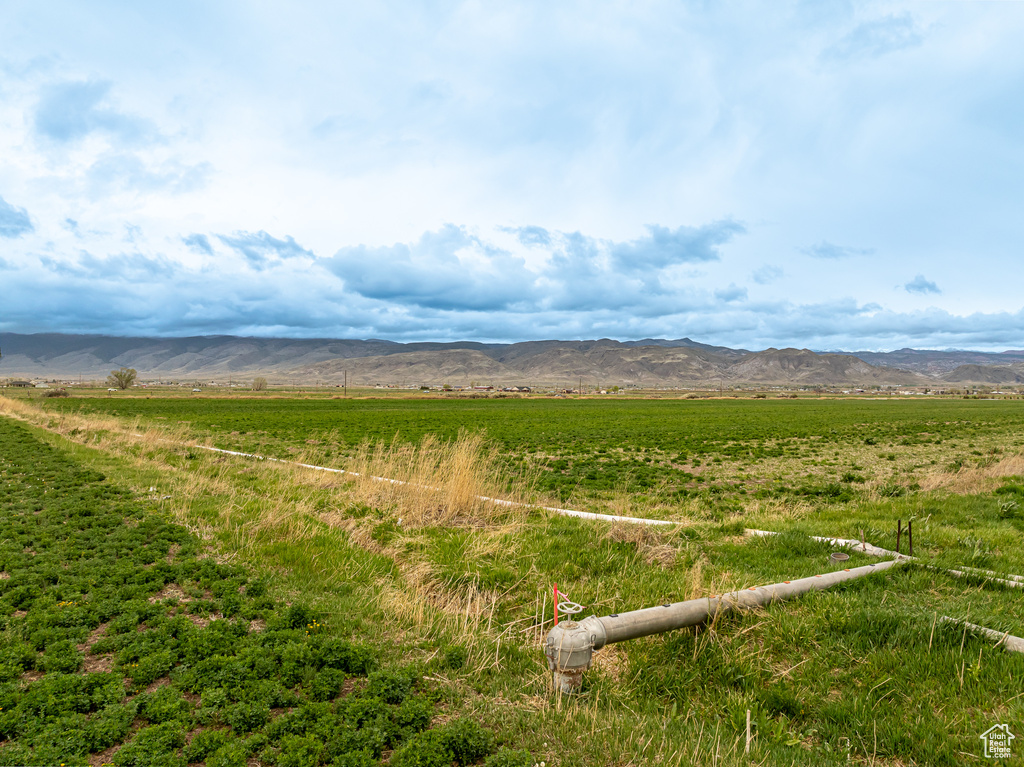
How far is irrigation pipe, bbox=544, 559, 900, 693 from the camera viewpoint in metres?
4.47

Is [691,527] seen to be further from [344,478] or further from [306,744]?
[344,478]

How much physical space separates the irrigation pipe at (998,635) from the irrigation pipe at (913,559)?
222cm

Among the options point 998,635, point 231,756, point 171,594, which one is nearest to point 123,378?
point 171,594

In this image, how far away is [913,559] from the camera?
290 inches

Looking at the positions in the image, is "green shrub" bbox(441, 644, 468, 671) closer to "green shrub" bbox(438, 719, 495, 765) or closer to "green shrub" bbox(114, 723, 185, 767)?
"green shrub" bbox(438, 719, 495, 765)

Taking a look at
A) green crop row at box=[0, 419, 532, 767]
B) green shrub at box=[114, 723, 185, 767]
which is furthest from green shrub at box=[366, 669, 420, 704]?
green shrub at box=[114, 723, 185, 767]

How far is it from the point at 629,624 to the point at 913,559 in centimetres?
528

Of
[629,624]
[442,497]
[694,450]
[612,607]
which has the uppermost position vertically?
[629,624]

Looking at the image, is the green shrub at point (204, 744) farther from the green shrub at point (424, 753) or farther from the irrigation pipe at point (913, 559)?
the irrigation pipe at point (913, 559)

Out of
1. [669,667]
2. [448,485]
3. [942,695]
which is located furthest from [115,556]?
[942,695]

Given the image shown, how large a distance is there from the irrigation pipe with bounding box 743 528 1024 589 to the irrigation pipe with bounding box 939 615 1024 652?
87.5 inches

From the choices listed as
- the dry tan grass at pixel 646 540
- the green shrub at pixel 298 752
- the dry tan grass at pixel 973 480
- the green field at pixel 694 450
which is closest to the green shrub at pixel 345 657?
the green shrub at pixel 298 752

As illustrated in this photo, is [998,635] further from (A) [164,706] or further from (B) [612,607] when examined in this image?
(A) [164,706]

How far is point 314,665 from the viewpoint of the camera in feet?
16.8
